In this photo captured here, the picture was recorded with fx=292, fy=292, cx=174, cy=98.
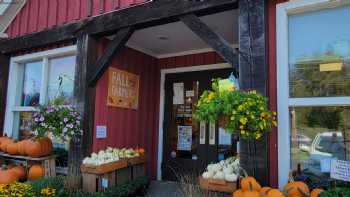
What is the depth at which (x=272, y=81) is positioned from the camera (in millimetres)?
3004

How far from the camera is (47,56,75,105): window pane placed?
4957 millimetres

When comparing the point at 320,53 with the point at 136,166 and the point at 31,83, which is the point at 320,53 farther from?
the point at 31,83

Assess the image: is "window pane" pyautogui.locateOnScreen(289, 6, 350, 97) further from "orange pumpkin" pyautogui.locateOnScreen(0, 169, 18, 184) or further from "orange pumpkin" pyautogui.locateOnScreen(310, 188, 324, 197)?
"orange pumpkin" pyautogui.locateOnScreen(0, 169, 18, 184)

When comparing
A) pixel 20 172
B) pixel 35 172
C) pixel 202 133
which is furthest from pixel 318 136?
pixel 20 172

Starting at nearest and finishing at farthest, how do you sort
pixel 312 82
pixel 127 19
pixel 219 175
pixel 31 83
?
pixel 312 82
pixel 219 175
pixel 127 19
pixel 31 83

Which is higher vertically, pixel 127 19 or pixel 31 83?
pixel 127 19

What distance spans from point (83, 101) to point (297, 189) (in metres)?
3.12

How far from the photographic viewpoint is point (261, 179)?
2850 millimetres

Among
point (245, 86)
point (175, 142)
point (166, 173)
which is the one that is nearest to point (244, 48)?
point (245, 86)

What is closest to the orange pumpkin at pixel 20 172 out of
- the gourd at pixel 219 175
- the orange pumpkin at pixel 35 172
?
the orange pumpkin at pixel 35 172

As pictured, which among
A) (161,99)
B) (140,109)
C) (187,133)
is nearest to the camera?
(187,133)

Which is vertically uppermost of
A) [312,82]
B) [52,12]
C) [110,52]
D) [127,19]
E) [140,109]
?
[52,12]

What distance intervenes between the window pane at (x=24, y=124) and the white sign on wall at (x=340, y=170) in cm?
498

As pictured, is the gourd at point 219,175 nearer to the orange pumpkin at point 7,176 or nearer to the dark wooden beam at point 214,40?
the dark wooden beam at point 214,40
